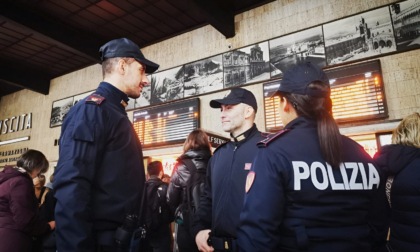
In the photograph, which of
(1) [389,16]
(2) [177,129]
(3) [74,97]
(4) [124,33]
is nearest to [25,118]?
(3) [74,97]

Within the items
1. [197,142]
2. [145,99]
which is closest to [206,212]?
[197,142]

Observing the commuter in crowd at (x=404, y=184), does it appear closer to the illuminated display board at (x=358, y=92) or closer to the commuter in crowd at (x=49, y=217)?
the illuminated display board at (x=358, y=92)

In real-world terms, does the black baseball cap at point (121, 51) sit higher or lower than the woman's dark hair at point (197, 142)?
higher

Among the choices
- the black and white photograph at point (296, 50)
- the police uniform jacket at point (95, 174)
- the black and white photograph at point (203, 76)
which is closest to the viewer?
the police uniform jacket at point (95, 174)

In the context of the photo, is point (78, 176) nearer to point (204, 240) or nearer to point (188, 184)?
point (204, 240)

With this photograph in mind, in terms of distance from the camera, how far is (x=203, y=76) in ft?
19.3

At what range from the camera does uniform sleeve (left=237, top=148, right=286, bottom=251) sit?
1132 mm

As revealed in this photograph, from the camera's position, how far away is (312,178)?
1156mm

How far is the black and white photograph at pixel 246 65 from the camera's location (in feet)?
17.0

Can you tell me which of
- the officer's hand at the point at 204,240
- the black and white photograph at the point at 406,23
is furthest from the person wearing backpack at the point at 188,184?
the black and white photograph at the point at 406,23

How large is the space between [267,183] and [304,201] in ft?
0.56

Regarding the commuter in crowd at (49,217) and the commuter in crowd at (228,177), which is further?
the commuter in crowd at (49,217)

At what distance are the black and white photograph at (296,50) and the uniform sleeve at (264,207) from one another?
3.90 meters

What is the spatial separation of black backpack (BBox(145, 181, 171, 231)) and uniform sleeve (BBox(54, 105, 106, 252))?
7.38ft
